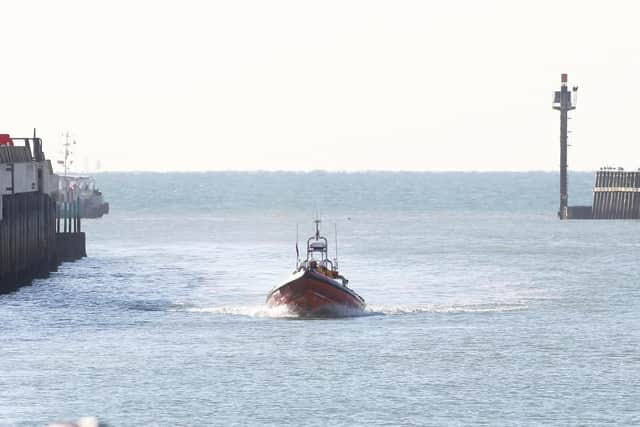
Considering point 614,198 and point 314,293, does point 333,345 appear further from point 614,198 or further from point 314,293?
point 614,198

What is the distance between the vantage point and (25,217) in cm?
7400

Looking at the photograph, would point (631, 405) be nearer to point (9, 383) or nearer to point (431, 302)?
point (9, 383)

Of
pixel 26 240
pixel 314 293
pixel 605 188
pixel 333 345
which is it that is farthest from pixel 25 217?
pixel 605 188

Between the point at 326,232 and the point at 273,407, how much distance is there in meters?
107

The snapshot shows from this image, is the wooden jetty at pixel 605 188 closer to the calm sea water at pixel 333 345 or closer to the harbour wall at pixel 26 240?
the calm sea water at pixel 333 345

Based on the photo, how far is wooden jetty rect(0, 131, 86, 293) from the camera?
6850 centimetres

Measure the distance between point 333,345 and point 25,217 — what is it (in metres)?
26.1

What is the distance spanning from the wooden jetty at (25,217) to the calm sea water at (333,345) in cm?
136

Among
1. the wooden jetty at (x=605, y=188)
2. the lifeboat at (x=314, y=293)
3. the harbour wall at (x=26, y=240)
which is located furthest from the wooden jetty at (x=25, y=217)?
the wooden jetty at (x=605, y=188)

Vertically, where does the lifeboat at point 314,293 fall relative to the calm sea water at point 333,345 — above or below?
above

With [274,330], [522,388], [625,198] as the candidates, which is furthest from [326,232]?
[522,388]

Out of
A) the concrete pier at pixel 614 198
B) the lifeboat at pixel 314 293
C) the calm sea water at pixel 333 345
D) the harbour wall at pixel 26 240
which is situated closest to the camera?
the calm sea water at pixel 333 345

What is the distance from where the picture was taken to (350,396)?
4197 cm

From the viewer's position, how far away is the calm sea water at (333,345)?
40.2 meters
